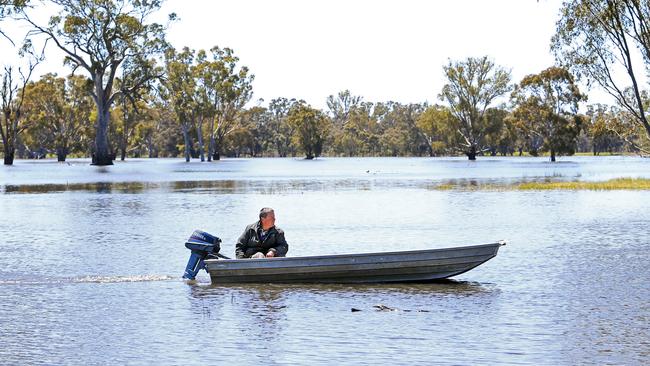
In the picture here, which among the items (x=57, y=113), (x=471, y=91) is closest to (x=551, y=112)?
(x=471, y=91)

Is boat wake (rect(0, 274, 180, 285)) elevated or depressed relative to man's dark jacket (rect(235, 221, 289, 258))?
depressed

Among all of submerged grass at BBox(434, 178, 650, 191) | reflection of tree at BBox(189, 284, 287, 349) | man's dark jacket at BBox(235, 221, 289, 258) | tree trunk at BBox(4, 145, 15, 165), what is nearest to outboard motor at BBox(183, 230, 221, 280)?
reflection of tree at BBox(189, 284, 287, 349)

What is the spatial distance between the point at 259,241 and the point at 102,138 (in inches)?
4290

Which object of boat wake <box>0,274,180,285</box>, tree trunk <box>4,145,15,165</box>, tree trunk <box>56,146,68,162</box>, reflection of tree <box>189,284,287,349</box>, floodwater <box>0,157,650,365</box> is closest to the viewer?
floodwater <box>0,157,650,365</box>

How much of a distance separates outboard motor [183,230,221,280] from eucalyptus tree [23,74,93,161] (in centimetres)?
14661

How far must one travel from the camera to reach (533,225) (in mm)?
36469

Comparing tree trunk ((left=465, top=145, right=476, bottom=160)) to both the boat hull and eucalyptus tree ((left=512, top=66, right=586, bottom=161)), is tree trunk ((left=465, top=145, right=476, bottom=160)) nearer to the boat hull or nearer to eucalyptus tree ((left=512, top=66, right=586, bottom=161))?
eucalyptus tree ((left=512, top=66, right=586, bottom=161))

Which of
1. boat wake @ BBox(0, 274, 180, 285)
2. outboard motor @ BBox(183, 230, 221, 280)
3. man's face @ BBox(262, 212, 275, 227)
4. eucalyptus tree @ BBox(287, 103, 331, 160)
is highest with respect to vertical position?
eucalyptus tree @ BBox(287, 103, 331, 160)

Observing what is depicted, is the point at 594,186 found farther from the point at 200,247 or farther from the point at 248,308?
the point at 248,308

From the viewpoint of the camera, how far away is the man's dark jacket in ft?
64.1

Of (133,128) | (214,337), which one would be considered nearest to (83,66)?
(133,128)

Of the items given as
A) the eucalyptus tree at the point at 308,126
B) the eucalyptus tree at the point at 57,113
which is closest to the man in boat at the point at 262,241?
the eucalyptus tree at the point at 57,113

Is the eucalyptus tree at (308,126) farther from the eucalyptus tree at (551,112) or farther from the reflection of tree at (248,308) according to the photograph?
the reflection of tree at (248,308)

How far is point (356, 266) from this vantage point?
1945cm
